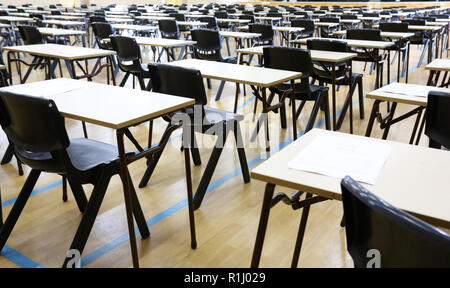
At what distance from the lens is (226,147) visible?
3824mm

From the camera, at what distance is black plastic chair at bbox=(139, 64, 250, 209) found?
102 inches

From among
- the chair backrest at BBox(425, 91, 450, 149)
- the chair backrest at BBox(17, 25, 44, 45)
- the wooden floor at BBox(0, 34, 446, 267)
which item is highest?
the chair backrest at BBox(17, 25, 44, 45)

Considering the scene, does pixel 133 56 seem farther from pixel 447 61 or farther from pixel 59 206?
pixel 447 61

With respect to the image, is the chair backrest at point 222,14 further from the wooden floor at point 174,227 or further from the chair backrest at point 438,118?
the chair backrest at point 438,118

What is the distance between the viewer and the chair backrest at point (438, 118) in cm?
191

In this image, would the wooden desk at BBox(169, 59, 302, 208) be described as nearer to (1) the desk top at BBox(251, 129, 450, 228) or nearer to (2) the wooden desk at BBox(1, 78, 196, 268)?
(2) the wooden desk at BBox(1, 78, 196, 268)

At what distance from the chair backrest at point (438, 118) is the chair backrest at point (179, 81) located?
126cm

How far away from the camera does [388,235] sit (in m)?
0.92

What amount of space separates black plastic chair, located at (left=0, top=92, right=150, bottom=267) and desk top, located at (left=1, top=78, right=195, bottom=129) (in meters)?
0.11

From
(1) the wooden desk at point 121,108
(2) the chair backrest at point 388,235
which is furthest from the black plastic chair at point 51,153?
(2) the chair backrest at point 388,235

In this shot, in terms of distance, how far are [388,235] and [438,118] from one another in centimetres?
127

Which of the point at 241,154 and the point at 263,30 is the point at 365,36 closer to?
the point at 263,30

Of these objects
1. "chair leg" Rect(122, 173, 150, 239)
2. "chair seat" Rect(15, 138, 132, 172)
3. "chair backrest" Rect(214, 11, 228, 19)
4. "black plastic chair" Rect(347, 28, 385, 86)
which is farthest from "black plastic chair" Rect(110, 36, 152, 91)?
"chair backrest" Rect(214, 11, 228, 19)

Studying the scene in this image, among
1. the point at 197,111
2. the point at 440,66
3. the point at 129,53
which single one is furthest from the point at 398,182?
the point at 129,53
